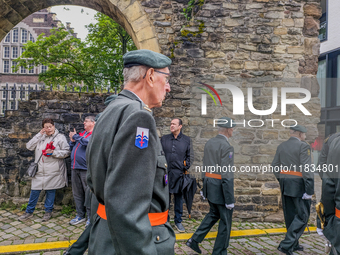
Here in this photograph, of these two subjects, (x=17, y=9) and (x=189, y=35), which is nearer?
(x=189, y=35)

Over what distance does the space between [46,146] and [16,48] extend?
27.0 metres

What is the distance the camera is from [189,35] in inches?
221

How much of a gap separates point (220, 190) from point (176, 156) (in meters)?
1.42

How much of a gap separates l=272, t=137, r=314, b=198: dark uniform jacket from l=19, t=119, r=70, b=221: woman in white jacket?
4134mm

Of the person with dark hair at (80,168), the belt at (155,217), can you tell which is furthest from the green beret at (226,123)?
the belt at (155,217)

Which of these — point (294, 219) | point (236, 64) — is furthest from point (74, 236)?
point (236, 64)

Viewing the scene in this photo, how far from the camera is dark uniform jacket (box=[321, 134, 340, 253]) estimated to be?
2.50 meters

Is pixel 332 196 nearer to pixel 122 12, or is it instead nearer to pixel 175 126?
pixel 175 126

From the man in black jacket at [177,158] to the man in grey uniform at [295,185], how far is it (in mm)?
1721

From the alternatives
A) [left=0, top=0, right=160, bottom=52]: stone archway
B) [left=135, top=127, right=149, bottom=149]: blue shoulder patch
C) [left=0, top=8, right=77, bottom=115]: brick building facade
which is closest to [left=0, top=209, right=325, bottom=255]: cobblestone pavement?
[left=135, top=127, right=149, bottom=149]: blue shoulder patch

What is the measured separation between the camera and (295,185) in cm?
425

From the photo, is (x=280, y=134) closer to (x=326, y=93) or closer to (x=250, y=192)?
(x=250, y=192)

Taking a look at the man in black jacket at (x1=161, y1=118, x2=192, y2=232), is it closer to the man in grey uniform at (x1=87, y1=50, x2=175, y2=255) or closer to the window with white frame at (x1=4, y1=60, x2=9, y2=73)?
the man in grey uniform at (x1=87, y1=50, x2=175, y2=255)

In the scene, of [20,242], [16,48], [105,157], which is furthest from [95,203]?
[16,48]
